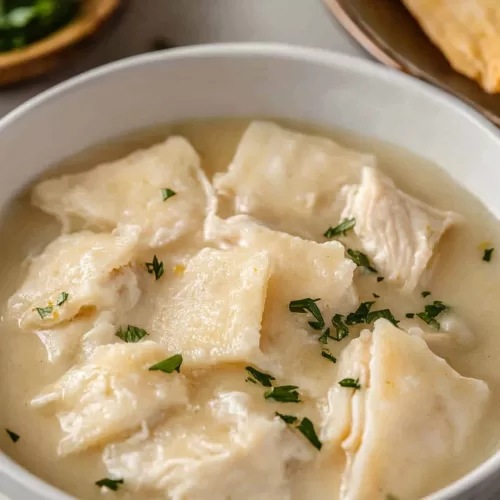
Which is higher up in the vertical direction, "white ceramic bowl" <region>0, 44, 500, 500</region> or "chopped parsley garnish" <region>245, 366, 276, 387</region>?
"white ceramic bowl" <region>0, 44, 500, 500</region>

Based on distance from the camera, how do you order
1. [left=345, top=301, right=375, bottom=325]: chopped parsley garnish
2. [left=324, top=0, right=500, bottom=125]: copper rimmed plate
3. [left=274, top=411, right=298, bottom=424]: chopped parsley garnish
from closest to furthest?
[left=274, top=411, right=298, bottom=424]: chopped parsley garnish → [left=345, top=301, right=375, bottom=325]: chopped parsley garnish → [left=324, top=0, right=500, bottom=125]: copper rimmed plate

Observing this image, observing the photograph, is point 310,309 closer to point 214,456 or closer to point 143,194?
point 214,456

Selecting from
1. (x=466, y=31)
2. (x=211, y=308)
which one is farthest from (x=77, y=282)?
(x=466, y=31)

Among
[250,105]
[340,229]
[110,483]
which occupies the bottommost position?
[110,483]

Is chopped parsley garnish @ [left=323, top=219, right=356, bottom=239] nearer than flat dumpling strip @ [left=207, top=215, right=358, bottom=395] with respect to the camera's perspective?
No

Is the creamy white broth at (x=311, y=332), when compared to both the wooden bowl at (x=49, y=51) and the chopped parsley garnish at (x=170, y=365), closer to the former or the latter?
the chopped parsley garnish at (x=170, y=365)

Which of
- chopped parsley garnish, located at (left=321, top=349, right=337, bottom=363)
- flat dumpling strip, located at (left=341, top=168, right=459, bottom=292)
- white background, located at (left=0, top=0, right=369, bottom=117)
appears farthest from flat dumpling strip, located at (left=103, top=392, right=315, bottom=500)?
white background, located at (left=0, top=0, right=369, bottom=117)

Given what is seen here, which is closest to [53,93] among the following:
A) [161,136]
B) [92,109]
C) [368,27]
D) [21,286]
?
[92,109]

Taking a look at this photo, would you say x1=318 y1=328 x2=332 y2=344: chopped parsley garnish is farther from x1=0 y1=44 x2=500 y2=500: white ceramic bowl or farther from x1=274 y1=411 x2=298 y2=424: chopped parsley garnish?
x1=0 y1=44 x2=500 y2=500: white ceramic bowl
